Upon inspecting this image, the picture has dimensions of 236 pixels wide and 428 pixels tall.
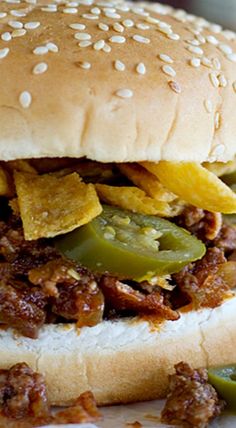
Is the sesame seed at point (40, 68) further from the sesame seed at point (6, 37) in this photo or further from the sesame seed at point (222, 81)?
the sesame seed at point (222, 81)

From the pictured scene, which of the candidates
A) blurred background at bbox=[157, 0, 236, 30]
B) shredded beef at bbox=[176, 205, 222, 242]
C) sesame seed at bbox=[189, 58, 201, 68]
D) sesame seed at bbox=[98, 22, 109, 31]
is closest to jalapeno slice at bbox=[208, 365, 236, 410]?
shredded beef at bbox=[176, 205, 222, 242]

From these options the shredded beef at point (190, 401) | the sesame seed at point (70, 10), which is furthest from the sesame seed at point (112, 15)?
the shredded beef at point (190, 401)

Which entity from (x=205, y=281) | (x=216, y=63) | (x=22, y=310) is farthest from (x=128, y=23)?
(x=22, y=310)

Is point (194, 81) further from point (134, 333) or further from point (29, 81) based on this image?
point (134, 333)

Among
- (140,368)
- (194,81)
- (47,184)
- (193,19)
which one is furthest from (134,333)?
(193,19)

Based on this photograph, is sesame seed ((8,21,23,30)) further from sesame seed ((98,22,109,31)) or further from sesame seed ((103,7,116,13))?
sesame seed ((103,7,116,13))

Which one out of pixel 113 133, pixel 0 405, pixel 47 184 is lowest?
pixel 0 405

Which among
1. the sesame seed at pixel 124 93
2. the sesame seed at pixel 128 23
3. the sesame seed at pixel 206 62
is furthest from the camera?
the sesame seed at pixel 128 23
